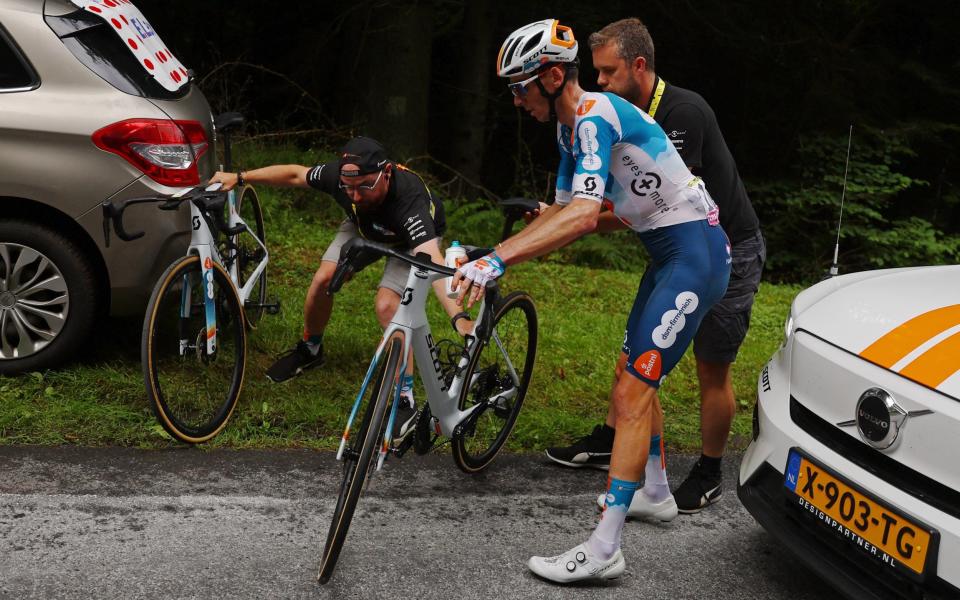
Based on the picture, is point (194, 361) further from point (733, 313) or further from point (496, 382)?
point (733, 313)

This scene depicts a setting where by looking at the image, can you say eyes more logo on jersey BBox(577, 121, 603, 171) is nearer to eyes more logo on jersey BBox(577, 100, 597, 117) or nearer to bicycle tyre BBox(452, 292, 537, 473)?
eyes more logo on jersey BBox(577, 100, 597, 117)

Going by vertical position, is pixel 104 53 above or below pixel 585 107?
above

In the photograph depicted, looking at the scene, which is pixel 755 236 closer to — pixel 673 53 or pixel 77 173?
pixel 77 173

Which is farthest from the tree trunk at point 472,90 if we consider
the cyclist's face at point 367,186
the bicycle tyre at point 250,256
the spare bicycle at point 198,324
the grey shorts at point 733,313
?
the grey shorts at point 733,313

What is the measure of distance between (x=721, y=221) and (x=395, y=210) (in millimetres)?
1563

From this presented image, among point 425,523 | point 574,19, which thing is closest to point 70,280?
point 425,523

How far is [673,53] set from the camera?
42.6ft

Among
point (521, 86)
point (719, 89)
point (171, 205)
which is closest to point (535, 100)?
point (521, 86)

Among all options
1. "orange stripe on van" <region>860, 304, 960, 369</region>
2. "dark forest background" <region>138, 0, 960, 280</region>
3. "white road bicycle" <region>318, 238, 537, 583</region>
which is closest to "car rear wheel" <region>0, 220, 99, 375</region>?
"white road bicycle" <region>318, 238, 537, 583</region>

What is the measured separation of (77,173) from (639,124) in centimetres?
273

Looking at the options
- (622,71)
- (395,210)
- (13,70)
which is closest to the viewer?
(622,71)

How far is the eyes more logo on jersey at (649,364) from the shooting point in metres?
3.50

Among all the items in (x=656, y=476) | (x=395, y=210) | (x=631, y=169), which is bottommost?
(x=656, y=476)

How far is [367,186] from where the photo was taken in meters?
4.41
